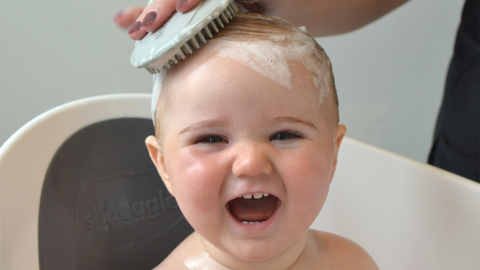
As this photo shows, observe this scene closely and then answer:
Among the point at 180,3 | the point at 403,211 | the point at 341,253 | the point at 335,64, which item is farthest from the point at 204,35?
the point at 335,64

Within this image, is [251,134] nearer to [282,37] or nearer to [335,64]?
[282,37]

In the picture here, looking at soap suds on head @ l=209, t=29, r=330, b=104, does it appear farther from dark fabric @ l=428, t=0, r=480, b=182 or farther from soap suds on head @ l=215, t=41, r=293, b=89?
dark fabric @ l=428, t=0, r=480, b=182

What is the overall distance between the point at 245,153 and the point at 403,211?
50 cm

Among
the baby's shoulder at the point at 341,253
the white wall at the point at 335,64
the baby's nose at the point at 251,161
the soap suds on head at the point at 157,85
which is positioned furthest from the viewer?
the white wall at the point at 335,64

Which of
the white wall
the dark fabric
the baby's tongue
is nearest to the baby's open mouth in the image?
the baby's tongue

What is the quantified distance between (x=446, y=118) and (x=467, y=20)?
0.21 m

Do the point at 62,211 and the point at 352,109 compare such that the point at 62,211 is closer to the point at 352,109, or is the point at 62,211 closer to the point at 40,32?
the point at 40,32

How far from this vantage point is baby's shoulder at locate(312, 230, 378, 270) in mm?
724

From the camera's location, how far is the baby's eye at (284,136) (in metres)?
0.53

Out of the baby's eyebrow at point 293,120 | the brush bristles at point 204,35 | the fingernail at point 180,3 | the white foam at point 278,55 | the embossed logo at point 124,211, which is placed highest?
the fingernail at point 180,3

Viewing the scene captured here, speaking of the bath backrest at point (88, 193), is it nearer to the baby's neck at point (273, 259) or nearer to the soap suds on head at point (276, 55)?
the baby's neck at point (273, 259)

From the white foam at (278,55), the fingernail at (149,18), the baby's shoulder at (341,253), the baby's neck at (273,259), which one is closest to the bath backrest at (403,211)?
the baby's shoulder at (341,253)

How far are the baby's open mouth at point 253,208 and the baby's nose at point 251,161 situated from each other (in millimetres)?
70

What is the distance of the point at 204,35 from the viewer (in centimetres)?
53
